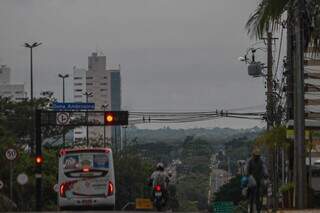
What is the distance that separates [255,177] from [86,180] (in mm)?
16407

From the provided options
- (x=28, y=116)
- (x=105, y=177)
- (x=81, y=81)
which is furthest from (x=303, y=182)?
(x=81, y=81)

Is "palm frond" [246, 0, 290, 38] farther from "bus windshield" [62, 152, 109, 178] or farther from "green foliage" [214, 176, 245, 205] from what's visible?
"green foliage" [214, 176, 245, 205]

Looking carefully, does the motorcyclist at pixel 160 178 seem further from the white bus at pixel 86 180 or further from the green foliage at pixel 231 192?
the green foliage at pixel 231 192

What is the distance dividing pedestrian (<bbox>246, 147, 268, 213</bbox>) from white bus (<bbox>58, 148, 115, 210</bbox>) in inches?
628

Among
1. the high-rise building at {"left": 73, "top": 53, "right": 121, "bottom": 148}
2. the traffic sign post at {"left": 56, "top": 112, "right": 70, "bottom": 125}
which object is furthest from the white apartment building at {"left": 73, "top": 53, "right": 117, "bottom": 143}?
the traffic sign post at {"left": 56, "top": 112, "right": 70, "bottom": 125}

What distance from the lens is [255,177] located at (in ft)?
75.2

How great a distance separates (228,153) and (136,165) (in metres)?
72.8

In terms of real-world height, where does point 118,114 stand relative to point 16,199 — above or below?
above

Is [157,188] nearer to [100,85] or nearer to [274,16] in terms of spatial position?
[274,16]

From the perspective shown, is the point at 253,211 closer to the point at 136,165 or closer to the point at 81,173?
the point at 81,173

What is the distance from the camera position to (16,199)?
67.3 meters

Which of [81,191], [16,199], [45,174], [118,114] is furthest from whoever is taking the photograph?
[45,174]

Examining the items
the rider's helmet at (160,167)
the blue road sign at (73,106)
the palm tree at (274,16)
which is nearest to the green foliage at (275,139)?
the blue road sign at (73,106)

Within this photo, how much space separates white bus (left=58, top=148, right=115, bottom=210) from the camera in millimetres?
38062
